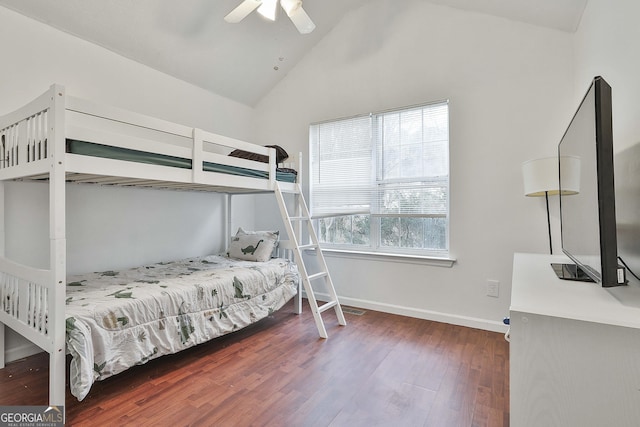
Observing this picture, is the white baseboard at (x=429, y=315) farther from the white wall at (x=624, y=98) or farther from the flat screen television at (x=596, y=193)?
the white wall at (x=624, y=98)

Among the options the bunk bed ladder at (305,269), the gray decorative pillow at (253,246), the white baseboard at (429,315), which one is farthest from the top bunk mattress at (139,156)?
the white baseboard at (429,315)

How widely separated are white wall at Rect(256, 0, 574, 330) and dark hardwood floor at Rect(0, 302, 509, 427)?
0.50 meters

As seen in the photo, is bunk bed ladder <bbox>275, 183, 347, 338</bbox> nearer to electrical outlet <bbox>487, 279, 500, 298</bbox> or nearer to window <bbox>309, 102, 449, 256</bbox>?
window <bbox>309, 102, 449, 256</bbox>

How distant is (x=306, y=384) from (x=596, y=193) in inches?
64.9

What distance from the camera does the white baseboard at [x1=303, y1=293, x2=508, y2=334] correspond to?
2660mm

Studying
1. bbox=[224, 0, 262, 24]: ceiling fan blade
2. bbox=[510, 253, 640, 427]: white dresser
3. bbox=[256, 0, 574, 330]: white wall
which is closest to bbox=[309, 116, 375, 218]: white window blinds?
bbox=[256, 0, 574, 330]: white wall

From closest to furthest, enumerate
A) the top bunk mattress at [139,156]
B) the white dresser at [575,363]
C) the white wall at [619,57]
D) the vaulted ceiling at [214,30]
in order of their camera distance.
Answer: the white dresser at [575,363] → the white wall at [619,57] → the top bunk mattress at [139,156] → the vaulted ceiling at [214,30]

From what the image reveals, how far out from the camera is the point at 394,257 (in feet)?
10.1

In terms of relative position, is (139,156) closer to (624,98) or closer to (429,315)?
(624,98)

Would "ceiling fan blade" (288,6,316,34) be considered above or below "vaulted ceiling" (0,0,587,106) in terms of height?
below

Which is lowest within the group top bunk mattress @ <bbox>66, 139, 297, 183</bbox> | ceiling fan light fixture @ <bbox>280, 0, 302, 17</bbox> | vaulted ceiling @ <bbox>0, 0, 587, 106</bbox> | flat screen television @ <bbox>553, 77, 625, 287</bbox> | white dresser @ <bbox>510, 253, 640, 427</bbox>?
white dresser @ <bbox>510, 253, 640, 427</bbox>

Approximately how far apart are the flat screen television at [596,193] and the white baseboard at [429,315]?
144 centimetres

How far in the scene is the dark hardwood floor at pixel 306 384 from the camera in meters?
1.56

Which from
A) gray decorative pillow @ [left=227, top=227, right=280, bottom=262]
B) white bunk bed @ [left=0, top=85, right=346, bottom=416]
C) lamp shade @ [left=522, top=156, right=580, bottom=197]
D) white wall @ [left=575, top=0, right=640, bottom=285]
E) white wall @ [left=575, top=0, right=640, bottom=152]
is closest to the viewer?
white wall @ [left=575, top=0, right=640, bottom=285]
